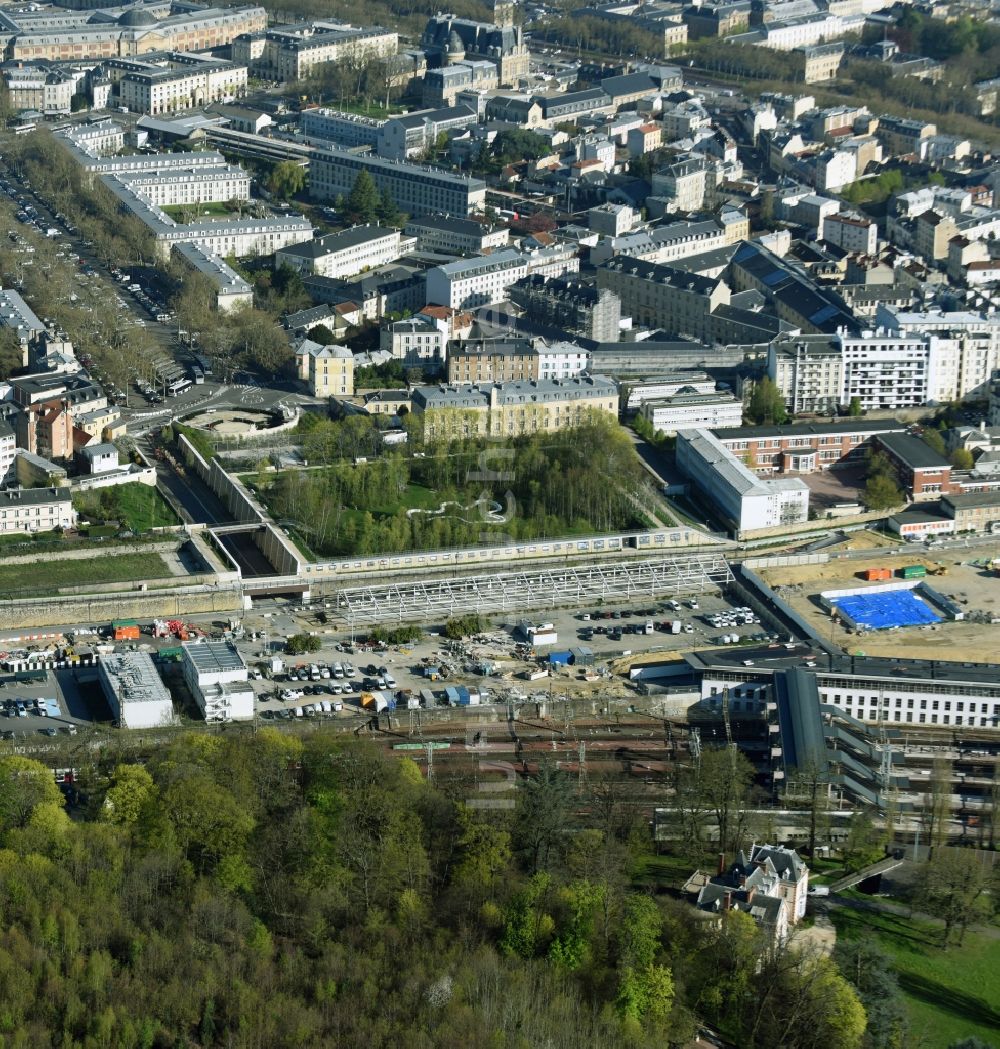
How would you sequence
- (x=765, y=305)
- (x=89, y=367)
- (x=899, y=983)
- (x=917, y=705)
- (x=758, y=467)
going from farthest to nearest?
(x=765, y=305) → (x=89, y=367) → (x=758, y=467) → (x=917, y=705) → (x=899, y=983)

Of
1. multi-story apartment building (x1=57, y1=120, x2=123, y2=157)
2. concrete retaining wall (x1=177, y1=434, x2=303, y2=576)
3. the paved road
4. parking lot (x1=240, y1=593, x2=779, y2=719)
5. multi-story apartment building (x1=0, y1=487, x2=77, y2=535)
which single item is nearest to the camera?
the paved road

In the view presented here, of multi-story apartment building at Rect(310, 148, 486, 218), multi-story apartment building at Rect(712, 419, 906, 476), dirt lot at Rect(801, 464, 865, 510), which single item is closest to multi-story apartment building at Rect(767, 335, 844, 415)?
multi-story apartment building at Rect(712, 419, 906, 476)

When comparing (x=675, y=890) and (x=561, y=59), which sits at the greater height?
(x=561, y=59)

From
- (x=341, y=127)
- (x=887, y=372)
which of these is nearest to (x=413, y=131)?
(x=341, y=127)

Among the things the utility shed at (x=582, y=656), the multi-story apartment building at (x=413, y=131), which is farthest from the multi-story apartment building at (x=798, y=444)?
the multi-story apartment building at (x=413, y=131)

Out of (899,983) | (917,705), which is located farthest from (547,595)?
(899,983)

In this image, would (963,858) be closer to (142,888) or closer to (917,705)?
(917,705)

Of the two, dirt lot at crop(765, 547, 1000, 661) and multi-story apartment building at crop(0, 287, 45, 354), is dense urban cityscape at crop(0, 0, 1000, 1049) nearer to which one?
dirt lot at crop(765, 547, 1000, 661)
